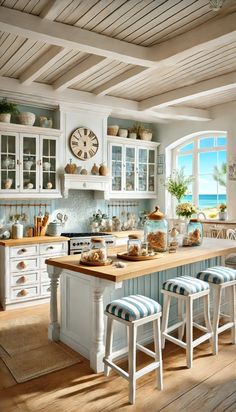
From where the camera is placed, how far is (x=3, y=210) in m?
4.86

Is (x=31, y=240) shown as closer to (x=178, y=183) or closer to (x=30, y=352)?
(x=30, y=352)

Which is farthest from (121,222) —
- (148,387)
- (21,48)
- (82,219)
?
(148,387)

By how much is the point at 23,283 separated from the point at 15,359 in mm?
1592

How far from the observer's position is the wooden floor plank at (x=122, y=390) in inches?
88.1

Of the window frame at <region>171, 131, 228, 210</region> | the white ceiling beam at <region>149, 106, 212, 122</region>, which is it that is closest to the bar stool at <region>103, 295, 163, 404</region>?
the white ceiling beam at <region>149, 106, 212, 122</region>

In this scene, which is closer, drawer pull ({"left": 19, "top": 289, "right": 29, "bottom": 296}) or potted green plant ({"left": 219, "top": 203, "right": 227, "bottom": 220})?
drawer pull ({"left": 19, "top": 289, "right": 29, "bottom": 296})

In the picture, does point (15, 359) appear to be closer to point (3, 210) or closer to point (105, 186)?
point (3, 210)

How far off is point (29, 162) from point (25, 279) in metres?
1.59

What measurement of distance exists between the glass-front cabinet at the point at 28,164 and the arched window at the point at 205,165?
8.53 feet

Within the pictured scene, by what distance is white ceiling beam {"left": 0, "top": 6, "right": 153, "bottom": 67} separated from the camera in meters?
2.78

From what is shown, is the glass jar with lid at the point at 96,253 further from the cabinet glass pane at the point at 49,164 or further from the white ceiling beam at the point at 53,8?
the cabinet glass pane at the point at 49,164

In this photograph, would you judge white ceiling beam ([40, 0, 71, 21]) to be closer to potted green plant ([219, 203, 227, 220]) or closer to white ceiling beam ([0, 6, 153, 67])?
white ceiling beam ([0, 6, 153, 67])

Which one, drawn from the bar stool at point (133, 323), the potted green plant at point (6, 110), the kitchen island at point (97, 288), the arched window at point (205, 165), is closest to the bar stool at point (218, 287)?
the kitchen island at point (97, 288)

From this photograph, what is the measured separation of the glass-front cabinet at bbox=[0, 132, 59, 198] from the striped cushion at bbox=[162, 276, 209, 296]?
8.61 ft
